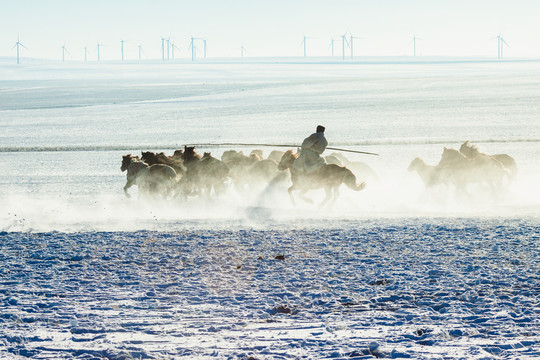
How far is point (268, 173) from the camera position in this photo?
1864cm

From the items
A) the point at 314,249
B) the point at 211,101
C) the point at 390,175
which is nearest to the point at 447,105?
the point at 211,101

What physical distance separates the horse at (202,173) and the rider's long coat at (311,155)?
2.16m

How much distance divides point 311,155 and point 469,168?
162 inches

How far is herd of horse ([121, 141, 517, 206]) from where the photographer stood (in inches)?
669

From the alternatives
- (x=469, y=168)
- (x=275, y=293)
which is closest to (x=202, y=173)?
(x=469, y=168)

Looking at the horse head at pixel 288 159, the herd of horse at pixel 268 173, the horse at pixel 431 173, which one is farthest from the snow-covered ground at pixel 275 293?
the horse at pixel 431 173

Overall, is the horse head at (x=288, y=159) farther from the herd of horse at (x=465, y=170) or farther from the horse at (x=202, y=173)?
the herd of horse at (x=465, y=170)

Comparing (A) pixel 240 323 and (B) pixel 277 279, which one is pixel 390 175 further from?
(A) pixel 240 323

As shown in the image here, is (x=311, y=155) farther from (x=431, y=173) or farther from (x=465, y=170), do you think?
(x=465, y=170)

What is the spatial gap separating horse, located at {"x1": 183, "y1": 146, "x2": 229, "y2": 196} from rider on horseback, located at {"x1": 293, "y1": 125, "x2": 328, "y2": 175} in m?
2.15

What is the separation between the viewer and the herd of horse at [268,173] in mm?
17000

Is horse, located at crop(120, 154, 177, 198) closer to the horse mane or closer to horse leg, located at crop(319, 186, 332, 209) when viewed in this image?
horse leg, located at crop(319, 186, 332, 209)

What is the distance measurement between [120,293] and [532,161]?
62.7ft

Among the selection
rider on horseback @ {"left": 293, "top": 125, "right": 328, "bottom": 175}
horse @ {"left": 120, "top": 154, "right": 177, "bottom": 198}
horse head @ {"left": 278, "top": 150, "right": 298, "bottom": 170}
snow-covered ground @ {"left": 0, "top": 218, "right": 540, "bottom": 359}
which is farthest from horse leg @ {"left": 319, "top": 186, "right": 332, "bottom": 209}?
horse @ {"left": 120, "top": 154, "right": 177, "bottom": 198}
